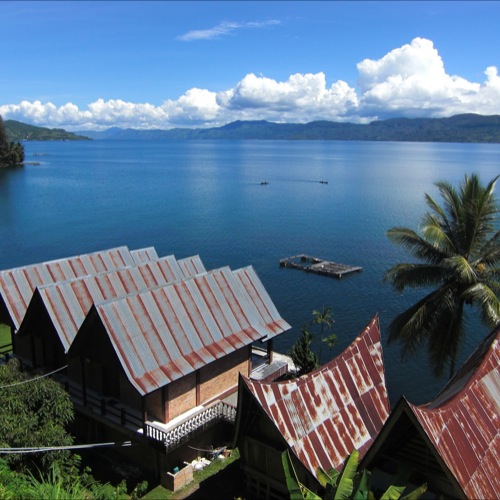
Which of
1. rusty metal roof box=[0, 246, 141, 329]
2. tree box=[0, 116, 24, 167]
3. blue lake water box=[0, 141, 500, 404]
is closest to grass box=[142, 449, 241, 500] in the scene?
rusty metal roof box=[0, 246, 141, 329]

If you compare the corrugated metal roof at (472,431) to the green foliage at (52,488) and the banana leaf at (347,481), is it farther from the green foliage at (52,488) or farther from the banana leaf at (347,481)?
the green foliage at (52,488)

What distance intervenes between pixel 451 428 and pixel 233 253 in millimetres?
60060

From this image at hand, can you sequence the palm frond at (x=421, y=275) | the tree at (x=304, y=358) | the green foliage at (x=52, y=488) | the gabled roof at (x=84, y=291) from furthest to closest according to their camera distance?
the tree at (x=304, y=358)
the gabled roof at (x=84, y=291)
the palm frond at (x=421, y=275)
the green foliage at (x=52, y=488)

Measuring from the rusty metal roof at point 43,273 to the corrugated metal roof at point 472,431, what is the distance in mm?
22812

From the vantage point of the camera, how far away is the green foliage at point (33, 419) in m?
19.5

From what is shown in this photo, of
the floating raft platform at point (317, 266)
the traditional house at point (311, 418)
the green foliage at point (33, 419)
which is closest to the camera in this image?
the traditional house at point (311, 418)

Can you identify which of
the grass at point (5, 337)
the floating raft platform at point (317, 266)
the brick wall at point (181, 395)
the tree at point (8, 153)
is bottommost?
the grass at point (5, 337)

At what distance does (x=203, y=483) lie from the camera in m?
22.9

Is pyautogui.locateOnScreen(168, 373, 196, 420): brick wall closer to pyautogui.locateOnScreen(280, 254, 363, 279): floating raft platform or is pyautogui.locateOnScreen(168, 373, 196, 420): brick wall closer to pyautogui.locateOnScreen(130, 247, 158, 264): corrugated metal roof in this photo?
pyautogui.locateOnScreen(130, 247, 158, 264): corrugated metal roof

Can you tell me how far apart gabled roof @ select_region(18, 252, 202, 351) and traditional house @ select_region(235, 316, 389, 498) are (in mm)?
10487

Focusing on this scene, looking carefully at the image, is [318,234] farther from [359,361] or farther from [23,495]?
[23,495]

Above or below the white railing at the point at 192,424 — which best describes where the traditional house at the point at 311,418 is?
above

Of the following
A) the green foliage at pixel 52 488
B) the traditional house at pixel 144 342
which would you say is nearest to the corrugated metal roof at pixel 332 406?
the green foliage at pixel 52 488

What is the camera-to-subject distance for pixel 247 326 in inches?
1107
